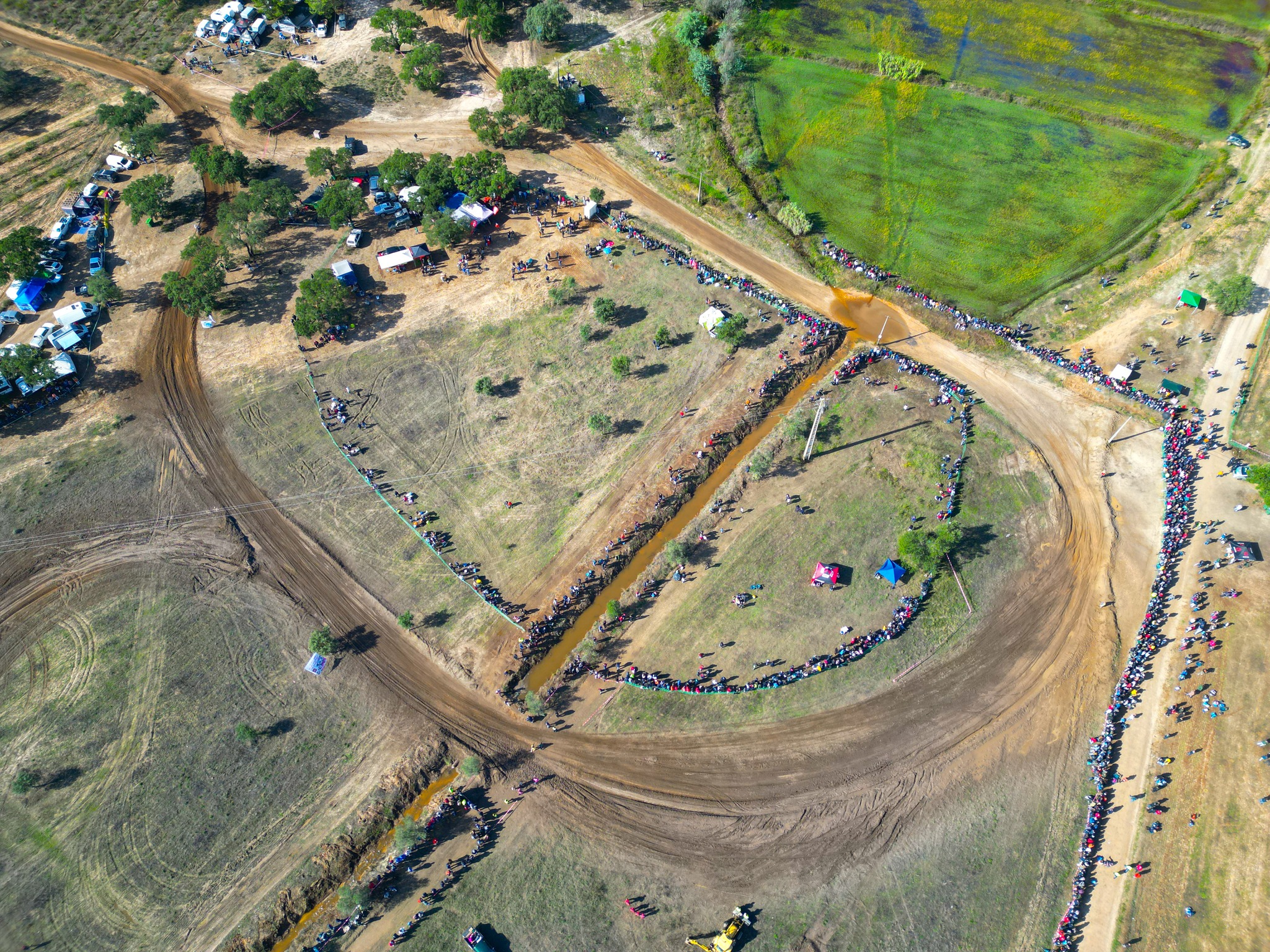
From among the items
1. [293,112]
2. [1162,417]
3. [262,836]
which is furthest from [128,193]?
[1162,417]

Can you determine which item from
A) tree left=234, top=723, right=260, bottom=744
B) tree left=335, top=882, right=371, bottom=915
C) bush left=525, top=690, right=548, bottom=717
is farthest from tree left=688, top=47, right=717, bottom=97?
tree left=335, top=882, right=371, bottom=915

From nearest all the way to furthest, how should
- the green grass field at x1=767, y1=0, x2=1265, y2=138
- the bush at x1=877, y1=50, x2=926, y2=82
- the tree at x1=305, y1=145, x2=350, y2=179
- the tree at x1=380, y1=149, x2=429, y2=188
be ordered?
the tree at x1=380, y1=149, x2=429, y2=188 < the tree at x1=305, y1=145, x2=350, y2=179 < the green grass field at x1=767, y1=0, x2=1265, y2=138 < the bush at x1=877, y1=50, x2=926, y2=82

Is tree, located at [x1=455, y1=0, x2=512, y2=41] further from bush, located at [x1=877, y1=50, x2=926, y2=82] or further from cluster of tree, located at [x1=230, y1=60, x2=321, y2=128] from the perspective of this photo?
bush, located at [x1=877, y1=50, x2=926, y2=82]

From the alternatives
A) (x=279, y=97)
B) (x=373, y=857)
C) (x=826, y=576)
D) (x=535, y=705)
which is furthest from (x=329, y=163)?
(x=373, y=857)

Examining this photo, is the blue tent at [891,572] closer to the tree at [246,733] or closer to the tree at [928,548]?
the tree at [928,548]

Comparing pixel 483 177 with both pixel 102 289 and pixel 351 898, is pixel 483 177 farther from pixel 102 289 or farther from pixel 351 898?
pixel 351 898

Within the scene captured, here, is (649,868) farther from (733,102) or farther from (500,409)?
(733,102)
